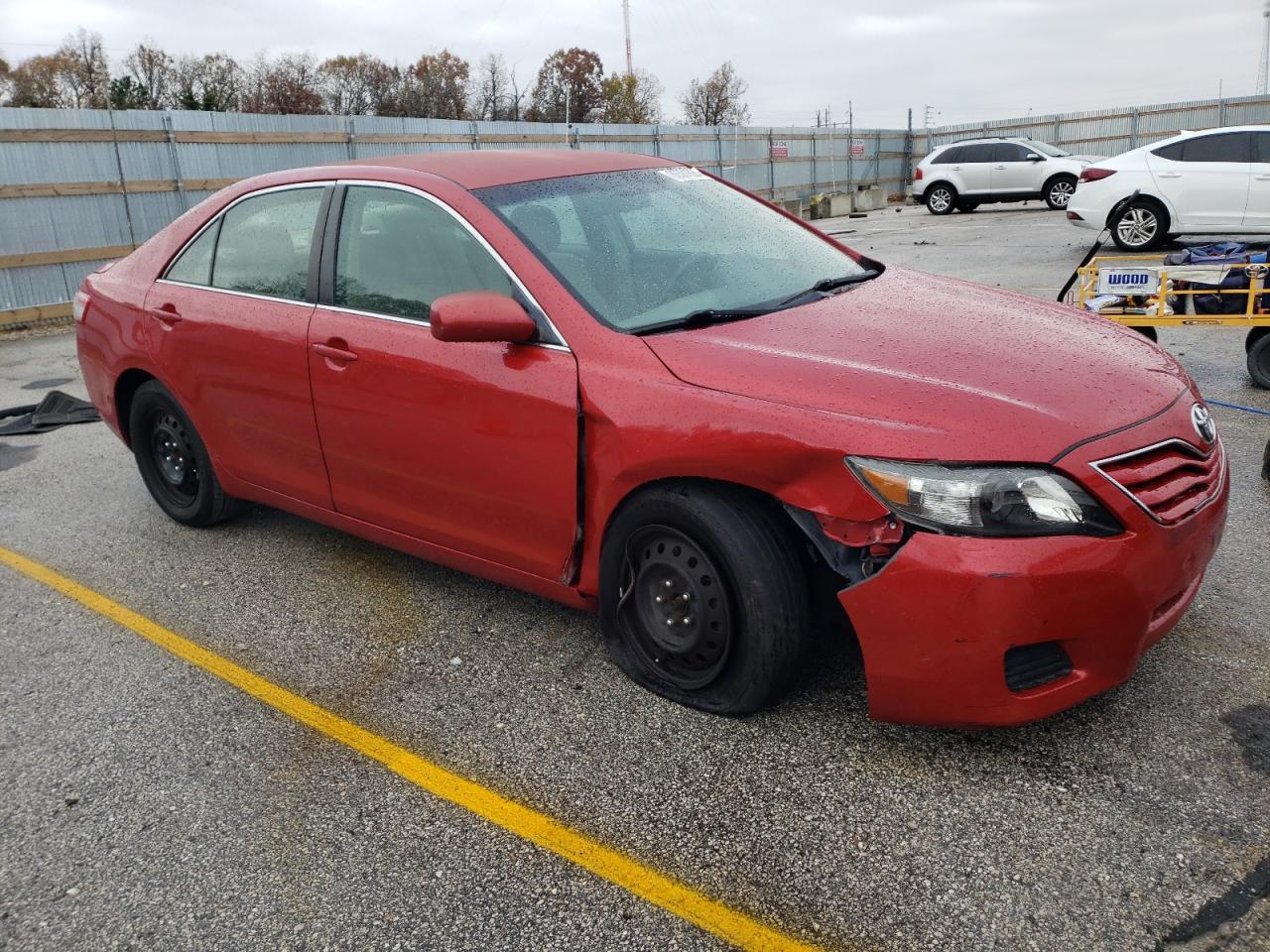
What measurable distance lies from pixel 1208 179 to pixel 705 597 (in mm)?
12952

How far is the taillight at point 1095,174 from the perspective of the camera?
44.5 ft

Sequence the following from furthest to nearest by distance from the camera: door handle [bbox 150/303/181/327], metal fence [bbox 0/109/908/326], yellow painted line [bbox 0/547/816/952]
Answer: metal fence [bbox 0/109/908/326] < door handle [bbox 150/303/181/327] < yellow painted line [bbox 0/547/816/952]

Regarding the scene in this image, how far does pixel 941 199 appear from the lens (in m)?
25.1

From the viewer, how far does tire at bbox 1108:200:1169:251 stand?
13.5m

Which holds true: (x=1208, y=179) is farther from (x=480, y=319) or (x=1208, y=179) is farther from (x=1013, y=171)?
(x=480, y=319)

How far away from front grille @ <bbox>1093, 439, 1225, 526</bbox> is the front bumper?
3cm

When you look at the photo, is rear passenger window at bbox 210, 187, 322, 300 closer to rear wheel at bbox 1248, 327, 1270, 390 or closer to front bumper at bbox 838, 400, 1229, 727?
front bumper at bbox 838, 400, 1229, 727

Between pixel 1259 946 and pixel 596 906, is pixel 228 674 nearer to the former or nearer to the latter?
pixel 596 906

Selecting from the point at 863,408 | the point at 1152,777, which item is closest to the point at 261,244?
the point at 863,408

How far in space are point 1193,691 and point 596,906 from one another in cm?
190

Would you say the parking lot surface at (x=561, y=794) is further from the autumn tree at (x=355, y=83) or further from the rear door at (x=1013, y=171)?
the autumn tree at (x=355, y=83)

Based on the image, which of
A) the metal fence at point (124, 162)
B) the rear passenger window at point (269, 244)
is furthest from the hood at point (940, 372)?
the metal fence at point (124, 162)

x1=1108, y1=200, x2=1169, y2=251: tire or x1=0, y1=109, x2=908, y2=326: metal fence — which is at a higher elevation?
x1=0, y1=109, x2=908, y2=326: metal fence

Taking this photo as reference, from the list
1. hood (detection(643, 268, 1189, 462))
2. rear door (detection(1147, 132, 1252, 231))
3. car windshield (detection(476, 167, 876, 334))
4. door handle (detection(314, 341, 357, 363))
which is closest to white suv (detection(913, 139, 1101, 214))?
rear door (detection(1147, 132, 1252, 231))
